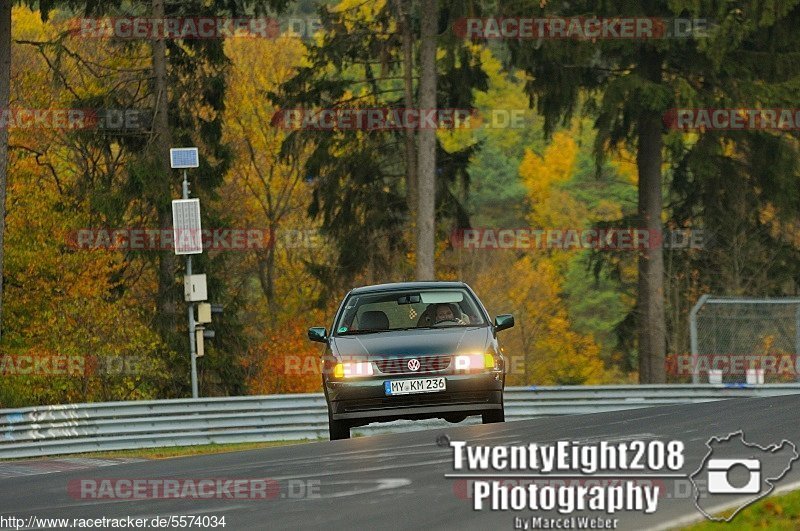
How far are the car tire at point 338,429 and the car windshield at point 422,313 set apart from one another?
96cm

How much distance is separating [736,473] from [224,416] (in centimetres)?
1293

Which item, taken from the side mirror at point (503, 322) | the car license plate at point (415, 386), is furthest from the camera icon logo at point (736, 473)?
the side mirror at point (503, 322)

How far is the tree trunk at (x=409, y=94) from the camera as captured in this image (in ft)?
123

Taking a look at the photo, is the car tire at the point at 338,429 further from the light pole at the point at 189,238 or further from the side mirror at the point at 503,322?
the light pole at the point at 189,238

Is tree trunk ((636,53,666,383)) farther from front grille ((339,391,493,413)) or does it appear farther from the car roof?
front grille ((339,391,493,413))

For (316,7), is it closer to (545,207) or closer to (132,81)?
(132,81)

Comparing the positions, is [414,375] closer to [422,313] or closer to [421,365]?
[421,365]

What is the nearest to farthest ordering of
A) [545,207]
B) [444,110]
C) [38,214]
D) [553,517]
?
[553,517], [444,110], [38,214], [545,207]

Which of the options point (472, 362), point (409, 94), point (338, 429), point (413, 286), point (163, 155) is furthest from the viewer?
point (163, 155)

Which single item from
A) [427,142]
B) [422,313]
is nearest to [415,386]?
[422,313]

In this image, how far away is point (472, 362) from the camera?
15.1 m

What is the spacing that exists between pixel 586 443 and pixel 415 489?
9.12 feet

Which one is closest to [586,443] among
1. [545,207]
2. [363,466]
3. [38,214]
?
[363,466]

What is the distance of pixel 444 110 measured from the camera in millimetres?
38250
